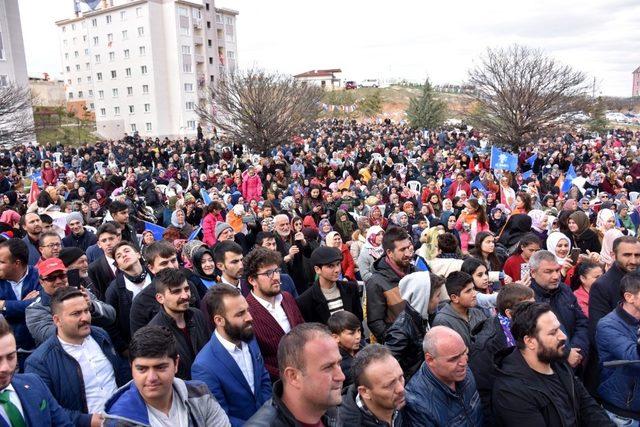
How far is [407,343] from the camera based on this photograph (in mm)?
3816

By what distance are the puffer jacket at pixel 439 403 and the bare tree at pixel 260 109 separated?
23409mm

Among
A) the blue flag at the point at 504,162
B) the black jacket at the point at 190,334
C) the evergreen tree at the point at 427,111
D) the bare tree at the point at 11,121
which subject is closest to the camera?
the black jacket at the point at 190,334

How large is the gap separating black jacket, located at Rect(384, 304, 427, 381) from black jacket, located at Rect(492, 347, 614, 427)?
722 mm

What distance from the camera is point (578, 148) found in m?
27.2

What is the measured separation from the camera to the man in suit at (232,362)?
316 cm

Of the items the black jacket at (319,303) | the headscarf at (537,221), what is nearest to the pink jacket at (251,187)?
the headscarf at (537,221)

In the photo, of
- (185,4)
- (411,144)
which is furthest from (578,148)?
(185,4)

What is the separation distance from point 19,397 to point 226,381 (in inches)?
44.2

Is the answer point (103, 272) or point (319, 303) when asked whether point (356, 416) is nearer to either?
point (319, 303)

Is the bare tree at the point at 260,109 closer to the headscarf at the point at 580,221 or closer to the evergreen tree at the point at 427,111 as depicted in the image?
the evergreen tree at the point at 427,111

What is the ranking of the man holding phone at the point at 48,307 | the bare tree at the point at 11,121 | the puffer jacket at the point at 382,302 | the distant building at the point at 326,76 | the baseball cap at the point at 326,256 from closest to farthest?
the man holding phone at the point at 48,307, the puffer jacket at the point at 382,302, the baseball cap at the point at 326,256, the bare tree at the point at 11,121, the distant building at the point at 326,76

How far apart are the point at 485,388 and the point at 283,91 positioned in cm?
2537

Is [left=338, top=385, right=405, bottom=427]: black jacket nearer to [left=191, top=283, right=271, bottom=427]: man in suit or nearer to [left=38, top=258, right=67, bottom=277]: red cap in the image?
[left=191, top=283, right=271, bottom=427]: man in suit

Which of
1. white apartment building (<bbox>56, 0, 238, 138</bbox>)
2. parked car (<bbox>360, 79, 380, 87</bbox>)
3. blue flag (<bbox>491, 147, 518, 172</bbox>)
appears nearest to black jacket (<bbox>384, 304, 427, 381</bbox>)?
blue flag (<bbox>491, 147, 518, 172</bbox>)
